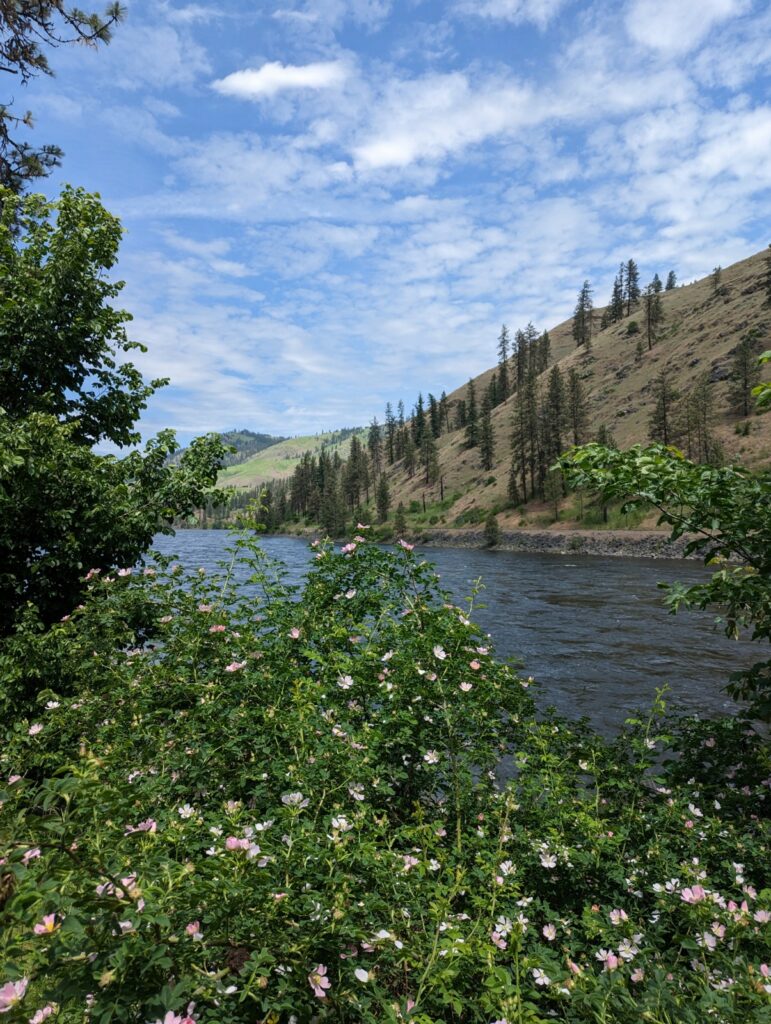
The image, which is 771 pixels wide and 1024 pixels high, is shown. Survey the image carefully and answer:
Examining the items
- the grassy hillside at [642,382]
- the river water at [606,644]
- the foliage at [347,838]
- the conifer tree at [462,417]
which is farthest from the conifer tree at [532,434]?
the foliage at [347,838]

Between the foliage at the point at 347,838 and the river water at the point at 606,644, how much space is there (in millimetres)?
1125

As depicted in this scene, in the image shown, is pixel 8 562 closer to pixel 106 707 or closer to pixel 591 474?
pixel 106 707

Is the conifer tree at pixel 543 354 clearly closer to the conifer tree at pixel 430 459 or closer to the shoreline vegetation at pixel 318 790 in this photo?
the conifer tree at pixel 430 459

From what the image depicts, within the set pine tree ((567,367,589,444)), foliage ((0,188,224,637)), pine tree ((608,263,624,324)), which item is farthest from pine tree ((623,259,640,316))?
foliage ((0,188,224,637))

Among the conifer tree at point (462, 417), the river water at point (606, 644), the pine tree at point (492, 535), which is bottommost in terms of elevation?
the river water at point (606, 644)

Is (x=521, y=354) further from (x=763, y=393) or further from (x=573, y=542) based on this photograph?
(x=763, y=393)

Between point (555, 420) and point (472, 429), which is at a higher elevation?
point (472, 429)

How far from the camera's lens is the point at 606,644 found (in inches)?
712

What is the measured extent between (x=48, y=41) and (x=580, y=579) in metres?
34.8

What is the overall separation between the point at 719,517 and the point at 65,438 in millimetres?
6947

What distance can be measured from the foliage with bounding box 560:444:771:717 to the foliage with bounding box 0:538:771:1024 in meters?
1.20

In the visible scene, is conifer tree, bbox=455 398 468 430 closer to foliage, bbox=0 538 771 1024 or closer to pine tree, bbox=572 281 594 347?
pine tree, bbox=572 281 594 347

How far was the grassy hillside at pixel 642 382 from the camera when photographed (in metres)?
71.2

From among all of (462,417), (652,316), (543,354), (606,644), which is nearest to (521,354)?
(543,354)
